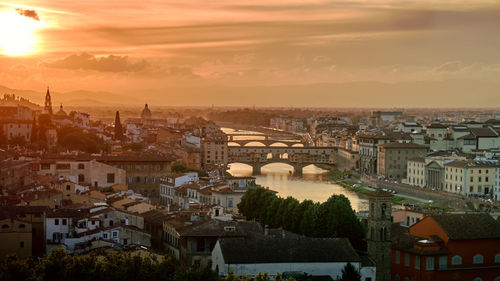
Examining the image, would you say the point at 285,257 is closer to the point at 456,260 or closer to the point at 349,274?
the point at 349,274

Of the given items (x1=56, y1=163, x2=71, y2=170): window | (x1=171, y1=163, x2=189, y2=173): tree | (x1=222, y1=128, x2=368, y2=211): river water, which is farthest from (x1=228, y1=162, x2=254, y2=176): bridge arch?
(x1=56, y1=163, x2=71, y2=170): window

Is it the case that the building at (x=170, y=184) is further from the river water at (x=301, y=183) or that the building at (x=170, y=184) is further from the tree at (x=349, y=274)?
the tree at (x=349, y=274)

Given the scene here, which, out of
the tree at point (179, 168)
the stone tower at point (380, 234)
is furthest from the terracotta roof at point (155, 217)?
the tree at point (179, 168)

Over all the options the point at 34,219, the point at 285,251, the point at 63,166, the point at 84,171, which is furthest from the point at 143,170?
the point at 285,251

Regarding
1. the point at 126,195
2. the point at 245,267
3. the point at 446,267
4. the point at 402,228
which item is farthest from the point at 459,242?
the point at 126,195

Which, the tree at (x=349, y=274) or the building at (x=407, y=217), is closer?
the tree at (x=349, y=274)

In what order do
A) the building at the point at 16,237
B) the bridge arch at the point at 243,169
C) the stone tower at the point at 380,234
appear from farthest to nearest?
the bridge arch at the point at 243,169, the building at the point at 16,237, the stone tower at the point at 380,234

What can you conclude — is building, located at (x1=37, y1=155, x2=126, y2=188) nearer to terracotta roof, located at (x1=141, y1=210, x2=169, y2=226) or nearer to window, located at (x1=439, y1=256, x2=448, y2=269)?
terracotta roof, located at (x1=141, y1=210, x2=169, y2=226)
